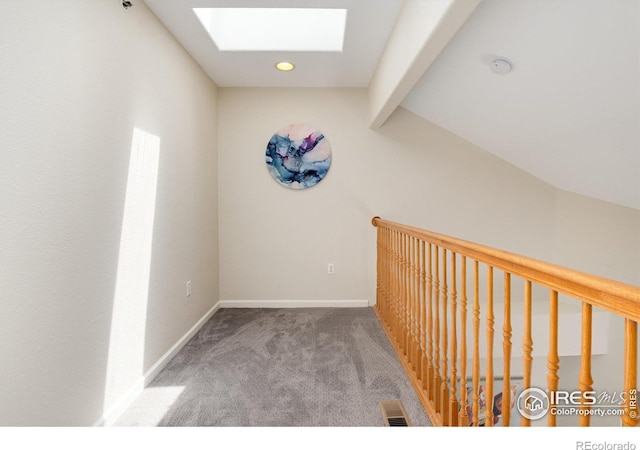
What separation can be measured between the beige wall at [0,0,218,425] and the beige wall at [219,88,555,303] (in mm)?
1119

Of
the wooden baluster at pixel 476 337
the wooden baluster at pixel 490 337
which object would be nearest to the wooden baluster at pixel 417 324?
the wooden baluster at pixel 476 337

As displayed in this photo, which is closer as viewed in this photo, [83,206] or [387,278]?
[83,206]

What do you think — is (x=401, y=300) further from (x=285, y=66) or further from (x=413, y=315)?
(x=285, y=66)

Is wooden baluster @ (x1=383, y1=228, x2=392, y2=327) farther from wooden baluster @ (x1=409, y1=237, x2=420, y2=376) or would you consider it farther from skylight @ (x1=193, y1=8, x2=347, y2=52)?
skylight @ (x1=193, y1=8, x2=347, y2=52)

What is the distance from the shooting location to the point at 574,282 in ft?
2.62

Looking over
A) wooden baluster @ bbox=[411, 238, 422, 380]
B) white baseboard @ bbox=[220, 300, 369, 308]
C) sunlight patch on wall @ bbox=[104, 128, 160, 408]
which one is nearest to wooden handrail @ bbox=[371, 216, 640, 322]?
wooden baluster @ bbox=[411, 238, 422, 380]

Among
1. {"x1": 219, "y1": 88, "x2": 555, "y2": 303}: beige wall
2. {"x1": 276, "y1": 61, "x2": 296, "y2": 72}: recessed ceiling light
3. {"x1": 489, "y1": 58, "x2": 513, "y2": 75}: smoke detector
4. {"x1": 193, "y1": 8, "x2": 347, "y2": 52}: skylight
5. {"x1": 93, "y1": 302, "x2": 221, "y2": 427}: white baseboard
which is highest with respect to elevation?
{"x1": 193, "y1": 8, "x2": 347, "y2": 52}: skylight

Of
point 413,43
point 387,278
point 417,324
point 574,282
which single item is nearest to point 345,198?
point 387,278

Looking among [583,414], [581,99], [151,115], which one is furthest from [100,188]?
[581,99]

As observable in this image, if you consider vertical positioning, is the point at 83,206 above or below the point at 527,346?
above

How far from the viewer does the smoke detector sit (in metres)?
2.14

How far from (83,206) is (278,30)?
2.02 meters

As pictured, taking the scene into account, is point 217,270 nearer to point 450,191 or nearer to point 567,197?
point 450,191

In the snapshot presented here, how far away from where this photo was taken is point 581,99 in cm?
209
